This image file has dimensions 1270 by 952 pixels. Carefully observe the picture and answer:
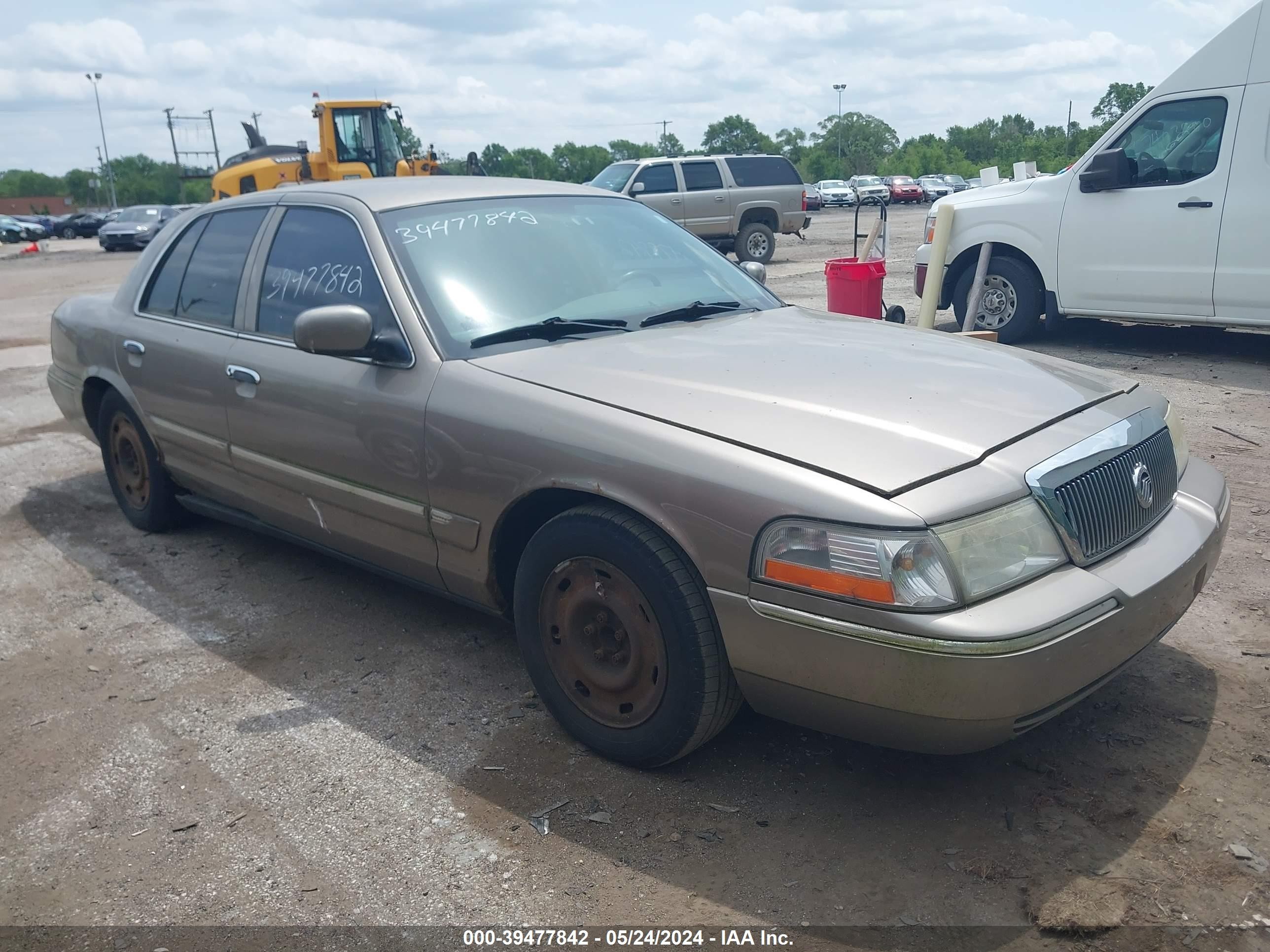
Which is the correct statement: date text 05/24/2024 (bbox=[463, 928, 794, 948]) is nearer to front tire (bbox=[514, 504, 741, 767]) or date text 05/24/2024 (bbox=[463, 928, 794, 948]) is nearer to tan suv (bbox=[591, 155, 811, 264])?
front tire (bbox=[514, 504, 741, 767])

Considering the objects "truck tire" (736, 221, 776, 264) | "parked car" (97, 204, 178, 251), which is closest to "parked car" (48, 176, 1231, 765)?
"truck tire" (736, 221, 776, 264)

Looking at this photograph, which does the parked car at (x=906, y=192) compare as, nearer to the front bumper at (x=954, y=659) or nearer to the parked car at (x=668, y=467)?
the parked car at (x=668, y=467)

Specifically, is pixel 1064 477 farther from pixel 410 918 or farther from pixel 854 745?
pixel 410 918

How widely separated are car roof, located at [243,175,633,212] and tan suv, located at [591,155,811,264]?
45.8 feet

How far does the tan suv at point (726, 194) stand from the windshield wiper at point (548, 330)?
14846mm

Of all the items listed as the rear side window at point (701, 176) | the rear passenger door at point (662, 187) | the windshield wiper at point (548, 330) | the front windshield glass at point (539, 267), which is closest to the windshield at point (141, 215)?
the rear passenger door at point (662, 187)

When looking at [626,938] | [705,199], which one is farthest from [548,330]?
[705,199]

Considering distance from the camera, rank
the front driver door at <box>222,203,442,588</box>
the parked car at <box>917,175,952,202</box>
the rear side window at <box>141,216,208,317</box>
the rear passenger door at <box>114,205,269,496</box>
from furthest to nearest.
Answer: the parked car at <box>917,175,952,202</box>
the rear side window at <box>141,216,208,317</box>
the rear passenger door at <box>114,205,269,496</box>
the front driver door at <box>222,203,442,588</box>

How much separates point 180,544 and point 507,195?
2.49 m

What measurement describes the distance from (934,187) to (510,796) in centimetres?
5531

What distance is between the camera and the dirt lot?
8.16 feet

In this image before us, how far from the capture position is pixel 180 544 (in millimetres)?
5141

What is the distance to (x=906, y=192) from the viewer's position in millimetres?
52406

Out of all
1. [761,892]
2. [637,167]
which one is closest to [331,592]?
[761,892]
